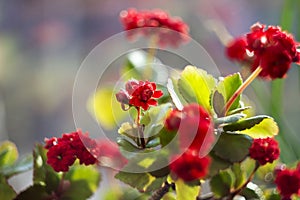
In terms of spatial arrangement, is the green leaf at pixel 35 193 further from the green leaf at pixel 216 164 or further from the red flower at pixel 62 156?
the green leaf at pixel 216 164

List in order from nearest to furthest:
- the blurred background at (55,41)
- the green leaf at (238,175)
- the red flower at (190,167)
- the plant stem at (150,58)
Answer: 1. the red flower at (190,167)
2. the green leaf at (238,175)
3. the plant stem at (150,58)
4. the blurred background at (55,41)

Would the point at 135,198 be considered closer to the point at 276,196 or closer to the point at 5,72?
the point at 276,196

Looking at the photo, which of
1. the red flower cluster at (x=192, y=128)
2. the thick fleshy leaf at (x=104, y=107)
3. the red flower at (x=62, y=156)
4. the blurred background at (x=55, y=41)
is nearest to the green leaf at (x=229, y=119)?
the red flower cluster at (x=192, y=128)

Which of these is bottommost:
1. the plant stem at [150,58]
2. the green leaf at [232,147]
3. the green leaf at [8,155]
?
the green leaf at [8,155]

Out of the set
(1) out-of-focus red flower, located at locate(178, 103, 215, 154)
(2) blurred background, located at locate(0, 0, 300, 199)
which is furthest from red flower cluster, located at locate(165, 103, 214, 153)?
(2) blurred background, located at locate(0, 0, 300, 199)

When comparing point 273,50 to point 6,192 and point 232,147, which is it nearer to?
point 232,147

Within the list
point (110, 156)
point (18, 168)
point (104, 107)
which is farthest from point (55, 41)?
point (110, 156)
